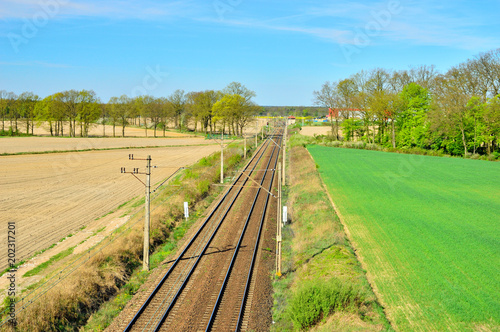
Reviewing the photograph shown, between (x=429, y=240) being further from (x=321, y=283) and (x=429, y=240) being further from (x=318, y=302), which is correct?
(x=318, y=302)

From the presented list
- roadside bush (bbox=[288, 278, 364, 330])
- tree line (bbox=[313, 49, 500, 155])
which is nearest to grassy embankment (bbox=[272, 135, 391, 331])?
roadside bush (bbox=[288, 278, 364, 330])

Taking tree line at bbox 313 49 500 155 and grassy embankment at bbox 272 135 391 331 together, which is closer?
grassy embankment at bbox 272 135 391 331

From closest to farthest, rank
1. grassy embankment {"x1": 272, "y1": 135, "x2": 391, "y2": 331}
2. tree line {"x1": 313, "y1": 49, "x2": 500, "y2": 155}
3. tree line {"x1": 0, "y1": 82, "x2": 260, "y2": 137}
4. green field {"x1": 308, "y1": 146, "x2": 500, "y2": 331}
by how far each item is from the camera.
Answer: grassy embankment {"x1": 272, "y1": 135, "x2": 391, "y2": 331} < green field {"x1": 308, "y1": 146, "x2": 500, "y2": 331} < tree line {"x1": 313, "y1": 49, "x2": 500, "y2": 155} < tree line {"x1": 0, "y1": 82, "x2": 260, "y2": 137}

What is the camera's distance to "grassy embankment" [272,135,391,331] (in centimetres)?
1274

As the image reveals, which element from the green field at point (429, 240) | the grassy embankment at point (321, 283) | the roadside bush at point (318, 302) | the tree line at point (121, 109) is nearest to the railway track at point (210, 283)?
the grassy embankment at point (321, 283)

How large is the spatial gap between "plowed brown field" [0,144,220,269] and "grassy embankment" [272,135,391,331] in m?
13.5

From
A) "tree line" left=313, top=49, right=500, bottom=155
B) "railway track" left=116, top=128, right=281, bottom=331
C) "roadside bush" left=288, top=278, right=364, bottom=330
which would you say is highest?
"tree line" left=313, top=49, right=500, bottom=155

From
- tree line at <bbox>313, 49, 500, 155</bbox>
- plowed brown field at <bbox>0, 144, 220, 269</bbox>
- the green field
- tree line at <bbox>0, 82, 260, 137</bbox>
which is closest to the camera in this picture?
the green field

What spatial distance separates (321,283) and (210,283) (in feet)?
16.6

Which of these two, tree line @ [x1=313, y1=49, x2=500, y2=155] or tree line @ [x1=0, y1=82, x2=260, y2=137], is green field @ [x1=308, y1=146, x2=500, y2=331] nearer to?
tree line @ [x1=313, y1=49, x2=500, y2=155]

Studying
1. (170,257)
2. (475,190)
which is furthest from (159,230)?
(475,190)

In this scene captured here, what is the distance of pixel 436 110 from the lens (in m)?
58.0

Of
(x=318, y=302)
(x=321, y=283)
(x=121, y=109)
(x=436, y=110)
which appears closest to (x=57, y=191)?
(x=321, y=283)

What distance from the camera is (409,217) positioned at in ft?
83.2
